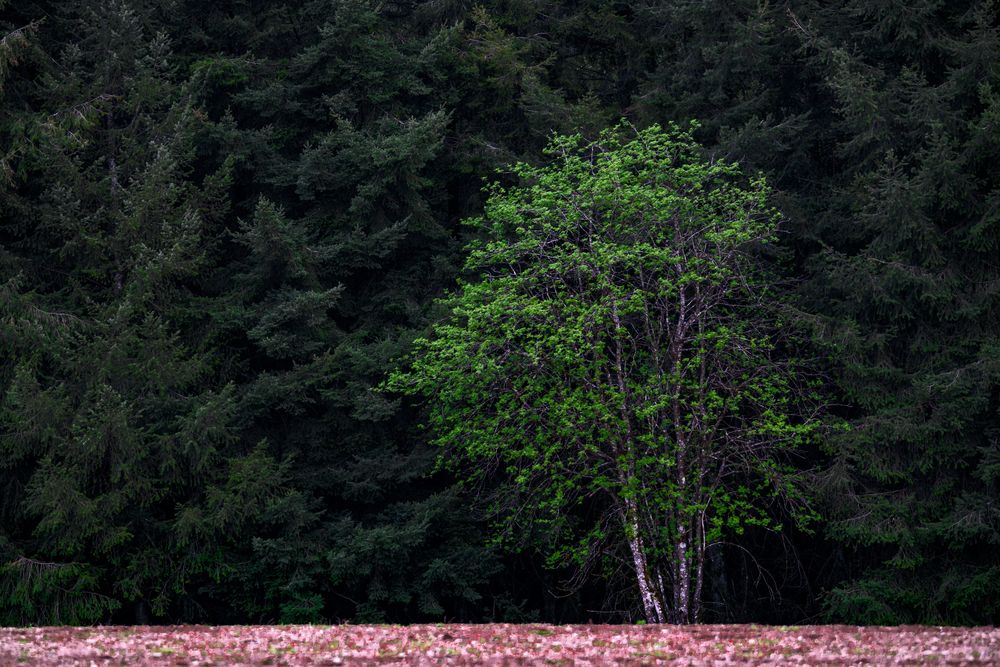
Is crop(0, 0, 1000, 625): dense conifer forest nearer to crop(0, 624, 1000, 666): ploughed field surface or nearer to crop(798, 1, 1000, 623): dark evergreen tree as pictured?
crop(798, 1, 1000, 623): dark evergreen tree

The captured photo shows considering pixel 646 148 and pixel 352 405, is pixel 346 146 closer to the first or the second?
pixel 352 405

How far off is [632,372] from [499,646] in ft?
23.2

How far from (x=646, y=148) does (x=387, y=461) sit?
747 centimetres

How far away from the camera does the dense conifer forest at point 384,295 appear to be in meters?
16.5

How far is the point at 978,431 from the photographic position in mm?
16219

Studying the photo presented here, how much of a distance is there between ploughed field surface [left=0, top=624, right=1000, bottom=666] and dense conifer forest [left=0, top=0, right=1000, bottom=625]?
425 centimetres

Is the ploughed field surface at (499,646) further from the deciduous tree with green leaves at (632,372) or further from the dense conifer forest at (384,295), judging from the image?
the dense conifer forest at (384,295)

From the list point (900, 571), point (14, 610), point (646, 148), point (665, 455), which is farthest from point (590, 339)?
point (14, 610)

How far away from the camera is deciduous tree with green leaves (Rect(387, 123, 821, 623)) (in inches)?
586

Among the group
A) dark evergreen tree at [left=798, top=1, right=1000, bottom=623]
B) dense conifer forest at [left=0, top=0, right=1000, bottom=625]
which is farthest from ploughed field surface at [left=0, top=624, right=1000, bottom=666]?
dark evergreen tree at [left=798, top=1, right=1000, bottom=623]

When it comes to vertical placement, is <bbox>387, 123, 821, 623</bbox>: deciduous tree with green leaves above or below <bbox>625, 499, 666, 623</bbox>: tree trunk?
above

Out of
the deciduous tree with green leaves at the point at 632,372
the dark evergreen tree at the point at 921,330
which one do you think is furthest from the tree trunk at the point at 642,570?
the dark evergreen tree at the point at 921,330

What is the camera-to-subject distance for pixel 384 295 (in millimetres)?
20375

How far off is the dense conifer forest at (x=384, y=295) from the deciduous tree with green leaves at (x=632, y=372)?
2.56 ft
